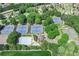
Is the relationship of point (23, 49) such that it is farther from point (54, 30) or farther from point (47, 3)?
point (47, 3)

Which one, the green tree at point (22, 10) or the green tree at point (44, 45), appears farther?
the green tree at point (22, 10)

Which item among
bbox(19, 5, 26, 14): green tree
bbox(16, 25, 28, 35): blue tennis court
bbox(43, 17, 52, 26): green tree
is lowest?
bbox(16, 25, 28, 35): blue tennis court

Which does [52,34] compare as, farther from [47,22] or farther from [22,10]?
[22,10]

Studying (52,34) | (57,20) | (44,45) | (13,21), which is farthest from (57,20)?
(13,21)

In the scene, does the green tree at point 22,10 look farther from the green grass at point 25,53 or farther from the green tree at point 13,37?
the green grass at point 25,53

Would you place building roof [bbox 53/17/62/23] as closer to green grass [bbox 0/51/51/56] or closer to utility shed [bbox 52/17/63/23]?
utility shed [bbox 52/17/63/23]

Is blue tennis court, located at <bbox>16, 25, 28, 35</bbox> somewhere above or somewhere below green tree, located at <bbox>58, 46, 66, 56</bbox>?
above

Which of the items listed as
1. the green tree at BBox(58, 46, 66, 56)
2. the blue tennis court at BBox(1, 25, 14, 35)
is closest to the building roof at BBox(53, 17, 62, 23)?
the green tree at BBox(58, 46, 66, 56)

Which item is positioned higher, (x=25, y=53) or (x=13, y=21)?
(x=13, y=21)

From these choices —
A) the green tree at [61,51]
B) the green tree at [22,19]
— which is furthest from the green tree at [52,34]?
Answer: the green tree at [22,19]
